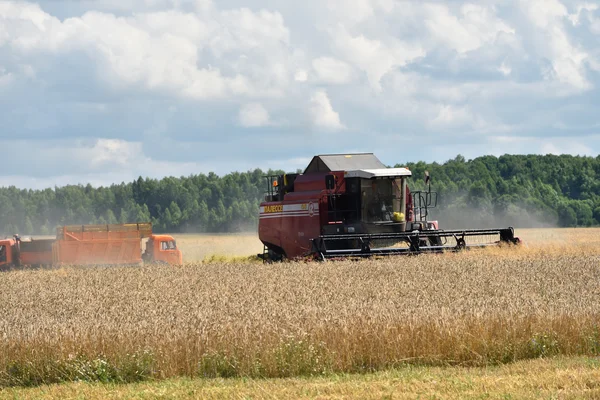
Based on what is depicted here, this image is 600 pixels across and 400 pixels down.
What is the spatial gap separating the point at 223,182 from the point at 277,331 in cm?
11027

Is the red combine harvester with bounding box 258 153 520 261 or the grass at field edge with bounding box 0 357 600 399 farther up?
the red combine harvester with bounding box 258 153 520 261

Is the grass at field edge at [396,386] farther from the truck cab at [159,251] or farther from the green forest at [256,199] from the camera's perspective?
the green forest at [256,199]

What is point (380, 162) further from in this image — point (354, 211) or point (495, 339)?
point (495, 339)

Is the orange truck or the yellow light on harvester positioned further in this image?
the orange truck

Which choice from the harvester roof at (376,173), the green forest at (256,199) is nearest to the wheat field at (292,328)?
the harvester roof at (376,173)

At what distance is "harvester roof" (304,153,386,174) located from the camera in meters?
28.0

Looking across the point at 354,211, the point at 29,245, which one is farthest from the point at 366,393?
the point at 29,245

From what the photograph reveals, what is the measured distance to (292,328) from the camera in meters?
12.4

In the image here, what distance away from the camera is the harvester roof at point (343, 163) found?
2798cm

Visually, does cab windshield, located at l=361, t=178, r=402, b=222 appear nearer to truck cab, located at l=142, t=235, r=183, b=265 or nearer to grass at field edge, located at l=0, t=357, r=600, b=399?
truck cab, located at l=142, t=235, r=183, b=265

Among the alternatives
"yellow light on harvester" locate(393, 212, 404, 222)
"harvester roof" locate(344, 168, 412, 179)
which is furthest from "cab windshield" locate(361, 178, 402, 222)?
"harvester roof" locate(344, 168, 412, 179)

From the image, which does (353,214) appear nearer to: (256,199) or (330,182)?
(330,182)

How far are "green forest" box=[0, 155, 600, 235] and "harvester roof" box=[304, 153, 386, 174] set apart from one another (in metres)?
43.0

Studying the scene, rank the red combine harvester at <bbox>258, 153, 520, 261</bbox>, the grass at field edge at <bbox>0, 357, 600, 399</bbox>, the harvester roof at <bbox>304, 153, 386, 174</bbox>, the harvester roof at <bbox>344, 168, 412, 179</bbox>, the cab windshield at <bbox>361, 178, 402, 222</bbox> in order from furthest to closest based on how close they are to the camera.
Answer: the harvester roof at <bbox>304, 153, 386, 174</bbox> → the cab windshield at <bbox>361, 178, 402, 222</bbox> → the harvester roof at <bbox>344, 168, 412, 179</bbox> → the red combine harvester at <bbox>258, 153, 520, 261</bbox> → the grass at field edge at <bbox>0, 357, 600, 399</bbox>
